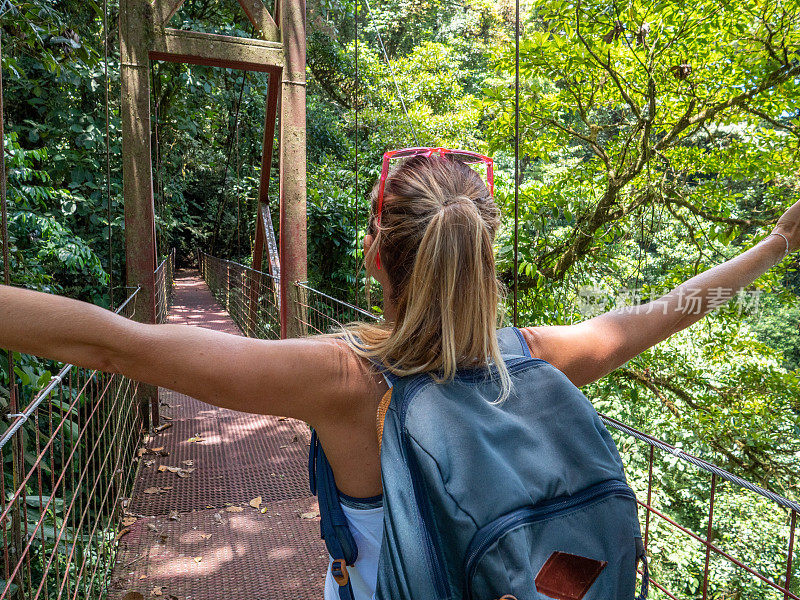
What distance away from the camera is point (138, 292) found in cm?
336

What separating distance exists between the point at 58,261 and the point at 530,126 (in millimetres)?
4206

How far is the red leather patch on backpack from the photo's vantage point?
24.6 inches

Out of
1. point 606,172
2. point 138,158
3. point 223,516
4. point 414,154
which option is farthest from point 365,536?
point 606,172

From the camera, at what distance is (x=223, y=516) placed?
2.53 meters

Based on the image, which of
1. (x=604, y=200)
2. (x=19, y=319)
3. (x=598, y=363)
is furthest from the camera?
(x=604, y=200)

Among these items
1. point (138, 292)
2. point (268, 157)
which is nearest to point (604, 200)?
point (268, 157)

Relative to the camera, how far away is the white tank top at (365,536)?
2.48ft

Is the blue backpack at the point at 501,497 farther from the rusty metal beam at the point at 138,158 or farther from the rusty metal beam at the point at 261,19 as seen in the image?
the rusty metal beam at the point at 261,19

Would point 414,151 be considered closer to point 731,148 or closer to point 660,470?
point 731,148

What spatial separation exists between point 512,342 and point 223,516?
6.73ft

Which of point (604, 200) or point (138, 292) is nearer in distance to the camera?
point (138, 292)

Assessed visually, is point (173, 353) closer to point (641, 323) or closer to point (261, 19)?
point (641, 323)

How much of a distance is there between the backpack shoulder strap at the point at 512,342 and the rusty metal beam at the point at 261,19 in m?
3.19

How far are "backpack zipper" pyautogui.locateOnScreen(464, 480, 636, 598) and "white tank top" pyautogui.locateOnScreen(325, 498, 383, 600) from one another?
17 centimetres
